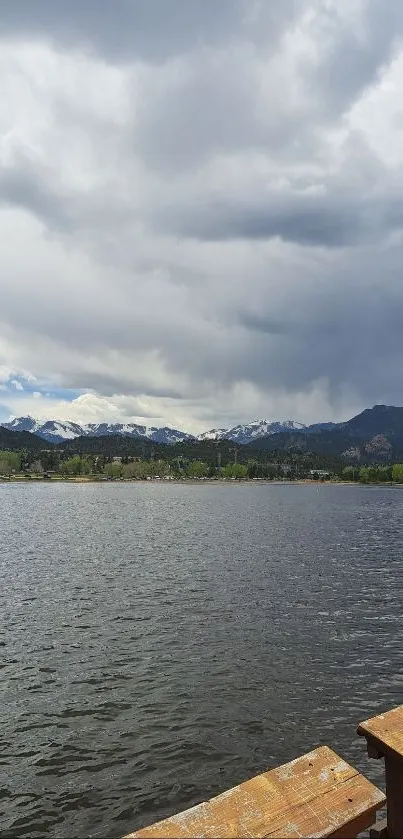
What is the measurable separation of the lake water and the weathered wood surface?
459 inches

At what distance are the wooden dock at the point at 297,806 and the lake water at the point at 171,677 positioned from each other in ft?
38.0

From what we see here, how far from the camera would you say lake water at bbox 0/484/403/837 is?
19.8m

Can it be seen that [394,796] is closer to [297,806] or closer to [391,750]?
[391,750]

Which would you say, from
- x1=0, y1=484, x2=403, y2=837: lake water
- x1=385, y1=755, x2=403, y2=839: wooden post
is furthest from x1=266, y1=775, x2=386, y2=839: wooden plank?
x1=0, y1=484, x2=403, y2=837: lake water

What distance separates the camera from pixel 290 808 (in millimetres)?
7953

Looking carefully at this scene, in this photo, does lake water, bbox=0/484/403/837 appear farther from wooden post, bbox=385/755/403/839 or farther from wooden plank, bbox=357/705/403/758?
wooden plank, bbox=357/705/403/758

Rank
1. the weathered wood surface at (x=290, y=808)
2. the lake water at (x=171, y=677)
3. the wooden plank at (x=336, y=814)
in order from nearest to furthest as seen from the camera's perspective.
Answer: the weathered wood surface at (x=290, y=808) < the wooden plank at (x=336, y=814) < the lake water at (x=171, y=677)

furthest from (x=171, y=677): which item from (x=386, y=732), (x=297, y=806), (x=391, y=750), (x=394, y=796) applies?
(x=297, y=806)

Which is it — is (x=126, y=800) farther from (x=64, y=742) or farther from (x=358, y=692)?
(x=358, y=692)

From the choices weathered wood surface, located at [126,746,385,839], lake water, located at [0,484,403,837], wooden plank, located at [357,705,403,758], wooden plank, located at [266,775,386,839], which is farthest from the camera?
lake water, located at [0,484,403,837]

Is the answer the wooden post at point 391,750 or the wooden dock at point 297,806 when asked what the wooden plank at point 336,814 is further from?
the wooden post at point 391,750

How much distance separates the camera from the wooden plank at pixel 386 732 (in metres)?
9.48

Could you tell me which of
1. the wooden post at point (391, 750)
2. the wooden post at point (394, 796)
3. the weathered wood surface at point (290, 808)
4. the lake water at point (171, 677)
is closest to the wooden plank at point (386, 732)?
the wooden post at point (391, 750)

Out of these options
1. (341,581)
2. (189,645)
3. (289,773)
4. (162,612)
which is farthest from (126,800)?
(341,581)
